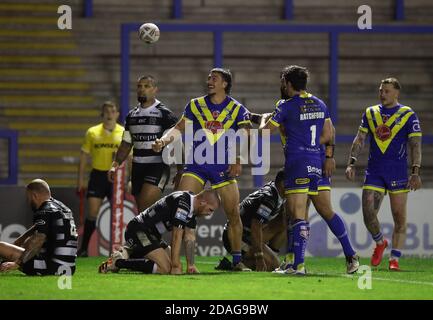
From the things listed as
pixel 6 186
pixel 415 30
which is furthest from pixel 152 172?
pixel 415 30

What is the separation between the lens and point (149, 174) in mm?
11703

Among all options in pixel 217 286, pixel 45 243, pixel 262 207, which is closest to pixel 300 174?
pixel 262 207

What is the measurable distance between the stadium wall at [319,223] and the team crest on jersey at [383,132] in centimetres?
329

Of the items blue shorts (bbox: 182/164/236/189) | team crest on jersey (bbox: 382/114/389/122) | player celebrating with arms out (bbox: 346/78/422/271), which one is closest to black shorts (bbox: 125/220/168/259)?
blue shorts (bbox: 182/164/236/189)

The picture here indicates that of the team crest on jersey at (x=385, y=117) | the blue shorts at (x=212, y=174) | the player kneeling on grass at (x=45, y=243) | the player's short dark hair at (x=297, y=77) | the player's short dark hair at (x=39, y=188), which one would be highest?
the player's short dark hair at (x=297, y=77)

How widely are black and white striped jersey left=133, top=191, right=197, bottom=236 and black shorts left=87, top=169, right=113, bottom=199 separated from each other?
3.82 m

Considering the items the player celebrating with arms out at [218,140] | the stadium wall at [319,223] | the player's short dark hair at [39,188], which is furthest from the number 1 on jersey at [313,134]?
the stadium wall at [319,223]

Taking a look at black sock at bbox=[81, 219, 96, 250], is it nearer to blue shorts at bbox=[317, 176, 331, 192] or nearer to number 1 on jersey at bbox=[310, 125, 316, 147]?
blue shorts at bbox=[317, 176, 331, 192]

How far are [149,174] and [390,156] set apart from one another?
244 cm

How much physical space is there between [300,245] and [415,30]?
7.21m

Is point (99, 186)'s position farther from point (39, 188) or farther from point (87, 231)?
point (39, 188)

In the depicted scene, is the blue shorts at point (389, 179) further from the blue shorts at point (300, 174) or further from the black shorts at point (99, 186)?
the black shorts at point (99, 186)

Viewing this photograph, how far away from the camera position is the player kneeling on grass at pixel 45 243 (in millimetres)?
9617
